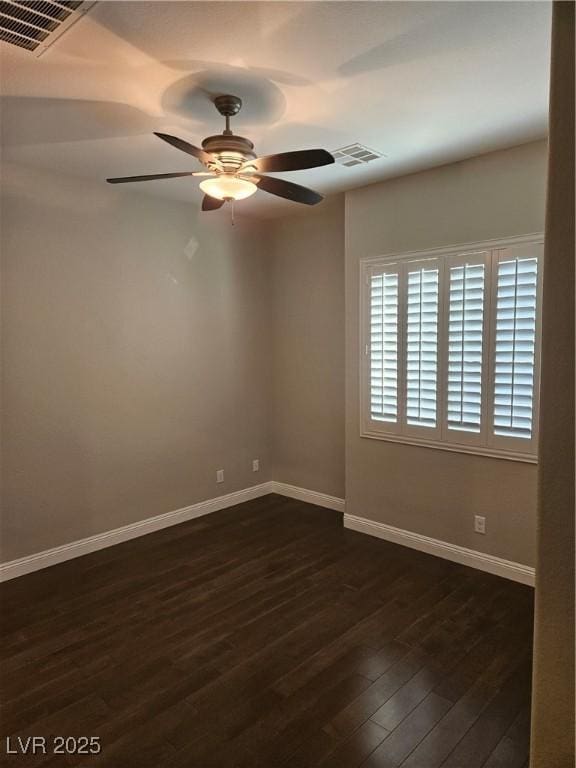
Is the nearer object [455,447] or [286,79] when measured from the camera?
[286,79]

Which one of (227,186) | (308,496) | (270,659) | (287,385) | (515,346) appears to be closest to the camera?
(227,186)

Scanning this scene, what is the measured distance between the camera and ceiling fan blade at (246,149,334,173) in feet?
7.17

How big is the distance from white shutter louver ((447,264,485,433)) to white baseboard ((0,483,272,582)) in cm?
241

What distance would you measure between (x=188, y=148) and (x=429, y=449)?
2753 mm

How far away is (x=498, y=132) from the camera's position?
9.77 feet

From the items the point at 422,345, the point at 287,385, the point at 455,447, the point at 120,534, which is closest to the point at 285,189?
the point at 422,345

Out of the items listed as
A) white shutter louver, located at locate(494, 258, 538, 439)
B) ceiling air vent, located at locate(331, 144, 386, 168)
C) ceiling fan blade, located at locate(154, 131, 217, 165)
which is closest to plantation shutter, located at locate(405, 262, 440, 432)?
white shutter louver, located at locate(494, 258, 538, 439)

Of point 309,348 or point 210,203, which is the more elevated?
point 210,203

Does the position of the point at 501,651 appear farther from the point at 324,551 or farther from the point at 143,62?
the point at 143,62

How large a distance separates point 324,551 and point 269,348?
90.5 inches

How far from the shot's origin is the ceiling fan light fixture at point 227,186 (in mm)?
2424

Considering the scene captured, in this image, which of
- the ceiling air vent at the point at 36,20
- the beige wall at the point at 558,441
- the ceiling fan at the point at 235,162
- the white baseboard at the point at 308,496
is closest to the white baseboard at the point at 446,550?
the white baseboard at the point at 308,496

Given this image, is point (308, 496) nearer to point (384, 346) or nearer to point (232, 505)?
point (232, 505)

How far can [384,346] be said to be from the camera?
13.2 feet
